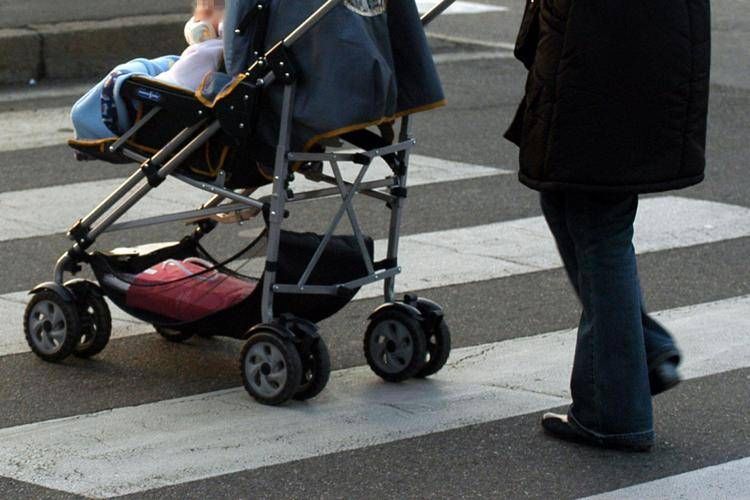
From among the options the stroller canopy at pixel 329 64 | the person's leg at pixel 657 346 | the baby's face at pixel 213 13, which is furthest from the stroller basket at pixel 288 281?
the person's leg at pixel 657 346

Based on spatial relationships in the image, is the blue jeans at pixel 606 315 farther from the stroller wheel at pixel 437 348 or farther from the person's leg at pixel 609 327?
the stroller wheel at pixel 437 348

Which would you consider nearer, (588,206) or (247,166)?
(588,206)

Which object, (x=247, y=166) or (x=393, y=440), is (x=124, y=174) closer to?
(x=247, y=166)

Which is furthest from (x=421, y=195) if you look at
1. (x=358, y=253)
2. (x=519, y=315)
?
(x=358, y=253)

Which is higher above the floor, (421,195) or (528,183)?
(528,183)

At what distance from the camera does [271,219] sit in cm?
512

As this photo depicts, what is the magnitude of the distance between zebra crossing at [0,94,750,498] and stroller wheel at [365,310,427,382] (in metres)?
0.06

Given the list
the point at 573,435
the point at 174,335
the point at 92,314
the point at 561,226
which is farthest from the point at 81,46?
the point at 573,435

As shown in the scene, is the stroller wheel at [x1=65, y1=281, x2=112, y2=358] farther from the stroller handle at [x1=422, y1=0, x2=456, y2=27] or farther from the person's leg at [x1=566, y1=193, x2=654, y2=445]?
the person's leg at [x1=566, y1=193, x2=654, y2=445]

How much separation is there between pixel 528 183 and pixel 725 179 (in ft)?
14.7

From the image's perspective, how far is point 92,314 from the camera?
5582mm

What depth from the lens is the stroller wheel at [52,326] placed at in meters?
5.50

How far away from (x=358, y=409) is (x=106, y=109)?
1.29 m

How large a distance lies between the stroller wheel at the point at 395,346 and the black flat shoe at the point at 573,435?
574mm
